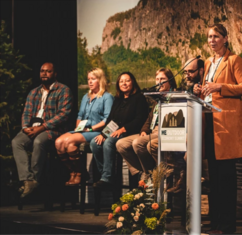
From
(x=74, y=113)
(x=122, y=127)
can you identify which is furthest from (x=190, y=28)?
(x=74, y=113)

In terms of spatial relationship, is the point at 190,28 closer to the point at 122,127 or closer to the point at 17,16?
the point at 122,127

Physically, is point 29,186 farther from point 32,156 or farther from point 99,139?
point 99,139

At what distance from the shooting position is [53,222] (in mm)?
4184

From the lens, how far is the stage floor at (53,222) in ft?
12.5

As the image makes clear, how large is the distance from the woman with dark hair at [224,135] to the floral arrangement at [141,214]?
0.65 meters

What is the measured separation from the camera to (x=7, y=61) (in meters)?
5.54

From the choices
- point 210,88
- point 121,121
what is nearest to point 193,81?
point 210,88

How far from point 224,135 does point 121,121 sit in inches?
59.2

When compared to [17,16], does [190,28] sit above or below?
below

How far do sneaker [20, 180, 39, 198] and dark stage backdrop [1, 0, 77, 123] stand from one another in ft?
4.99

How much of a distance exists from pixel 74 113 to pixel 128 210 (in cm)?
318

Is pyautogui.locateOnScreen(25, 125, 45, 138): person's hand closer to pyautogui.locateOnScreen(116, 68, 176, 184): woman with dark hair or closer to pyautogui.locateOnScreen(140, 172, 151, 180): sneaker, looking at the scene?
pyautogui.locateOnScreen(116, 68, 176, 184): woman with dark hair

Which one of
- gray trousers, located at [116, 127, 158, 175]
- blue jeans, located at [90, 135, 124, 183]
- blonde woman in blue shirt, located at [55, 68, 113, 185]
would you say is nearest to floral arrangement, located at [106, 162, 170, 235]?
gray trousers, located at [116, 127, 158, 175]

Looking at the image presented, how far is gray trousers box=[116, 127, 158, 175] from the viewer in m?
4.09
